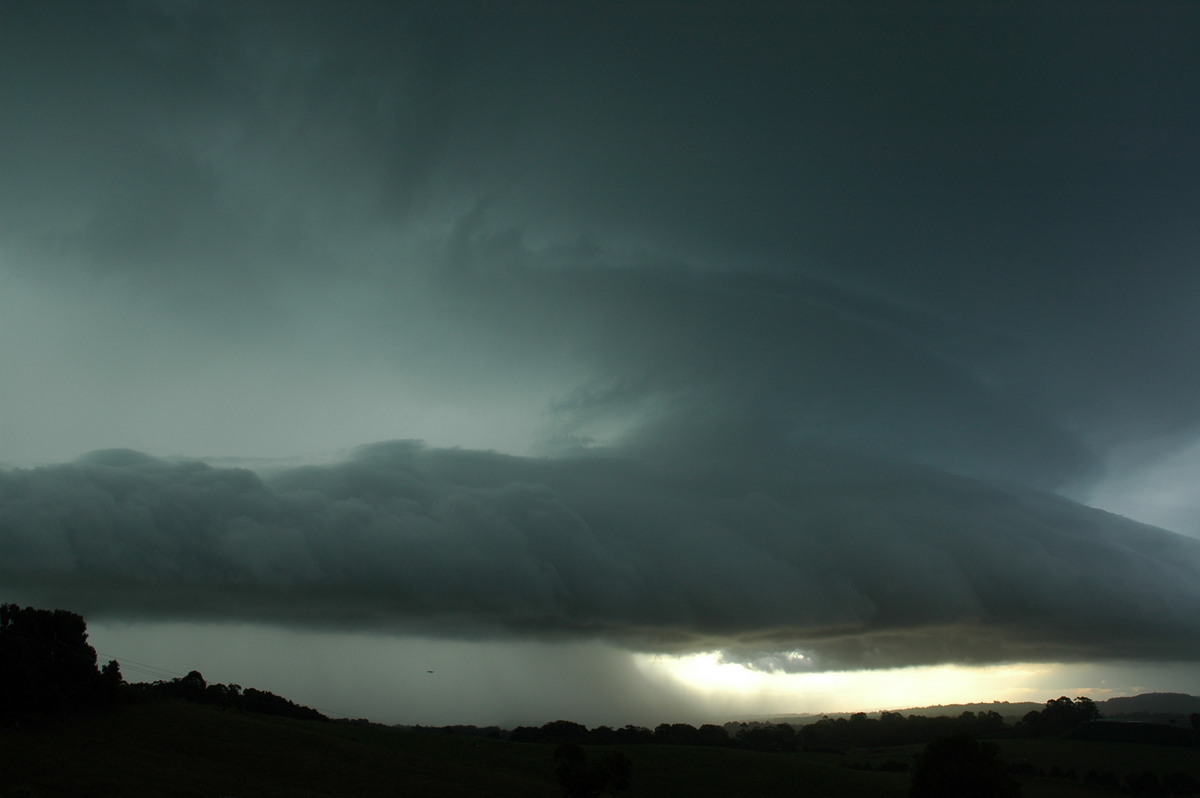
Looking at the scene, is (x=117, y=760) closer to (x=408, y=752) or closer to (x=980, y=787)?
(x=408, y=752)

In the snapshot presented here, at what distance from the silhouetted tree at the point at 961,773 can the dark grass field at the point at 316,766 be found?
23.9 metres

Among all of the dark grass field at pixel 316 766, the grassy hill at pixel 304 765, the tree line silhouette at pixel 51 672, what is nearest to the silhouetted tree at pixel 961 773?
the dark grass field at pixel 316 766

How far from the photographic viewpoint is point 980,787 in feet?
404

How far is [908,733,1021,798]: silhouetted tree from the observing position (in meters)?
123

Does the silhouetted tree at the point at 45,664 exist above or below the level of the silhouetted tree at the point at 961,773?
above

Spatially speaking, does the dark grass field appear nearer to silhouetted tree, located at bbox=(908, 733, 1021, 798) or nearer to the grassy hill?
the grassy hill

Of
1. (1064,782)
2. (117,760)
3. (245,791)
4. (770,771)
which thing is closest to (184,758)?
(117,760)

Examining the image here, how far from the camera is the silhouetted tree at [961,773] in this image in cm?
12294

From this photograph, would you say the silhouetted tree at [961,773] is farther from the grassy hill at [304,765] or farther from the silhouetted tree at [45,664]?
the silhouetted tree at [45,664]

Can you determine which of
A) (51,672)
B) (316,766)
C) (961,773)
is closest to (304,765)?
(316,766)

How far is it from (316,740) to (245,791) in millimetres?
41763

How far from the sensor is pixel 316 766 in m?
119

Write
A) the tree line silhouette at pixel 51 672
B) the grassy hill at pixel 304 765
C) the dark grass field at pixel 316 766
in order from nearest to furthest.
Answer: the grassy hill at pixel 304 765 → the dark grass field at pixel 316 766 → the tree line silhouette at pixel 51 672

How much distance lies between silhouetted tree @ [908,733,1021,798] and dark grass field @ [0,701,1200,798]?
2391cm
